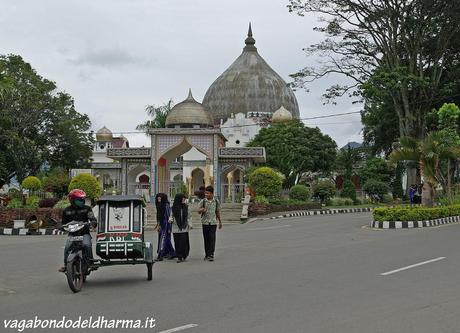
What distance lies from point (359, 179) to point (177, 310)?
48.7m

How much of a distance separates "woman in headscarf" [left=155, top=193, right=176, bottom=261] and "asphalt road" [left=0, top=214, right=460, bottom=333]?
2.00 feet

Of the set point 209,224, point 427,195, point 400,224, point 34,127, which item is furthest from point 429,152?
point 34,127

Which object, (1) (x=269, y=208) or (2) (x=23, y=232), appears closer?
(2) (x=23, y=232)

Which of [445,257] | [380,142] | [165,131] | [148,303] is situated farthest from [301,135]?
[148,303]

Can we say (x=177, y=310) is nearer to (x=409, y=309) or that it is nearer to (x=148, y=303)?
(x=148, y=303)

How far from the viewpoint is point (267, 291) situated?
7238mm

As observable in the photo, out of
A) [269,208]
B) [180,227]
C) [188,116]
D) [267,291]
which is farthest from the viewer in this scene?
[188,116]

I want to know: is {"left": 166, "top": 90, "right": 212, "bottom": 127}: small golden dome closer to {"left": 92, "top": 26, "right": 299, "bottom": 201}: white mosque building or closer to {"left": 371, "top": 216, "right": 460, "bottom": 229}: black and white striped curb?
{"left": 92, "top": 26, "right": 299, "bottom": 201}: white mosque building

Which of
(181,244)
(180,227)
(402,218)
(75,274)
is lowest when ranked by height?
(75,274)

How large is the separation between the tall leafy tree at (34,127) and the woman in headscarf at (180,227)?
29.6 meters

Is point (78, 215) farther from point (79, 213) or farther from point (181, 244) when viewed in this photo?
point (181, 244)

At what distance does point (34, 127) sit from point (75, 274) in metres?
36.7

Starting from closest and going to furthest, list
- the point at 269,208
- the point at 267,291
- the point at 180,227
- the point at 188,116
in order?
1. the point at 267,291
2. the point at 180,227
3. the point at 269,208
4. the point at 188,116

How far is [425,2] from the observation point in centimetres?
2966
